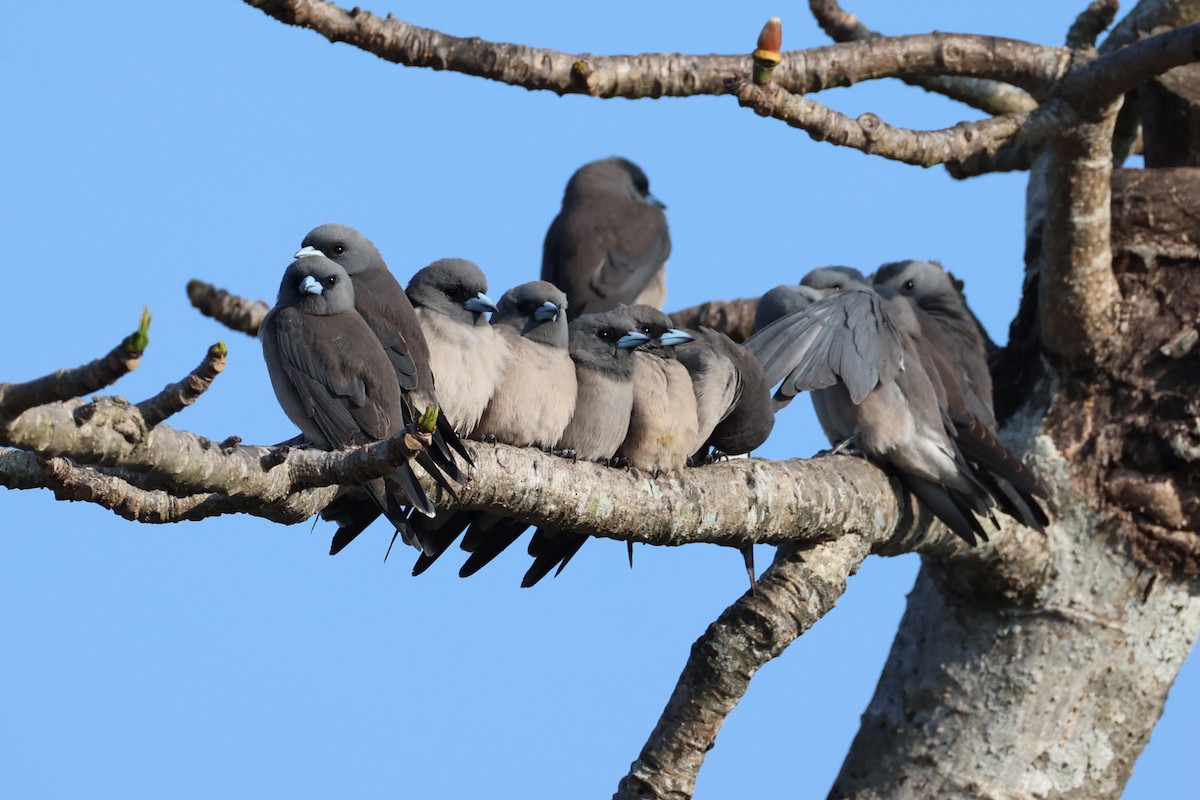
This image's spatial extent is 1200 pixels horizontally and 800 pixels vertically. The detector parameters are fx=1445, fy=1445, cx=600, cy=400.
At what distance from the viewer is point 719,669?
14.9 ft

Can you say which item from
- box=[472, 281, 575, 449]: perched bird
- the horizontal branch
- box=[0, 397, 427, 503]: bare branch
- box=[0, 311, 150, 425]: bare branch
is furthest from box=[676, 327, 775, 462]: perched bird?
box=[0, 311, 150, 425]: bare branch

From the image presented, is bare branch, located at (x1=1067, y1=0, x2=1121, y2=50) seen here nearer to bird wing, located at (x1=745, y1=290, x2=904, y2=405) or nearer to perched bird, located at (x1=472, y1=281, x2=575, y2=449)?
bird wing, located at (x1=745, y1=290, x2=904, y2=405)

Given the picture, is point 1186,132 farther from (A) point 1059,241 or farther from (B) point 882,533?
(B) point 882,533

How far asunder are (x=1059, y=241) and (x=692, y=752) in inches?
111

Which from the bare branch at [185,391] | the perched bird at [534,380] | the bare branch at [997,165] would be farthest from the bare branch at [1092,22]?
the bare branch at [185,391]

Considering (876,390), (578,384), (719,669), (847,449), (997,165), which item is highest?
(997,165)

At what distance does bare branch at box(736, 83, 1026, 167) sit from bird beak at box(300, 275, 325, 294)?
1452 millimetres

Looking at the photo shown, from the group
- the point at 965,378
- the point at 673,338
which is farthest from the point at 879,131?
the point at 965,378

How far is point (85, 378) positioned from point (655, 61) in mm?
3370

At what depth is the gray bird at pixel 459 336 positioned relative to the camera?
4676 mm

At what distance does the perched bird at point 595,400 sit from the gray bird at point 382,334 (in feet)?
1.64

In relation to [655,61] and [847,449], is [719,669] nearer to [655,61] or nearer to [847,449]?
[847,449]

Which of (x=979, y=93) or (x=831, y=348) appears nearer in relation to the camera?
(x=831, y=348)

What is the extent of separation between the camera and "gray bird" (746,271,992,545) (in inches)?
222
